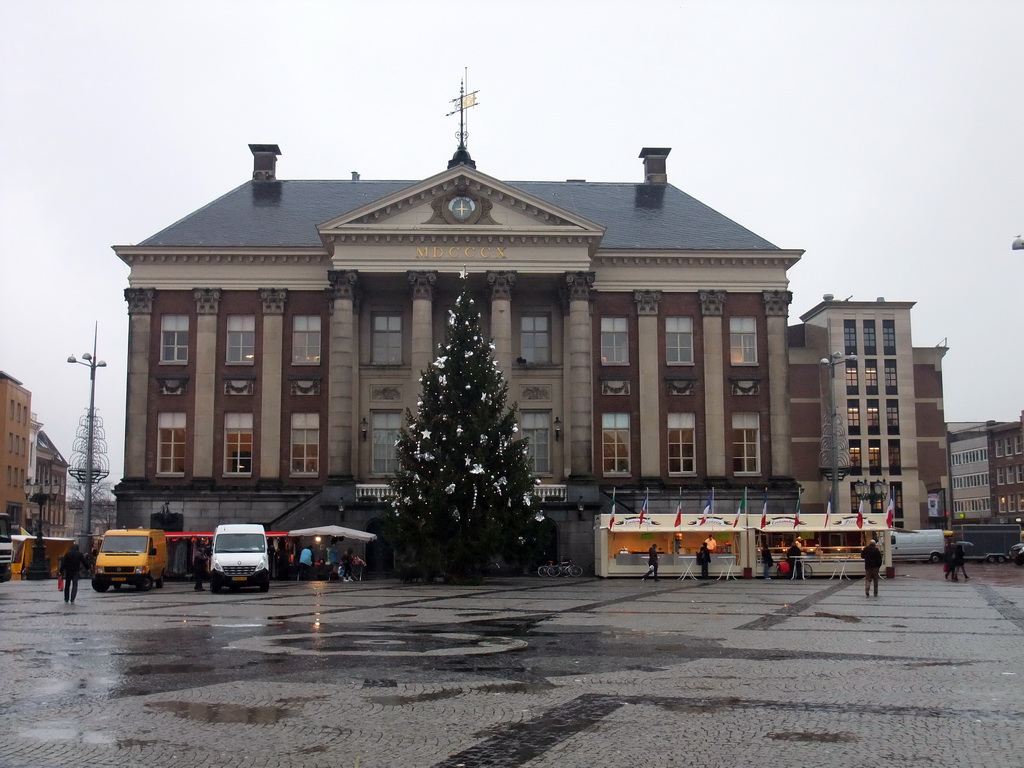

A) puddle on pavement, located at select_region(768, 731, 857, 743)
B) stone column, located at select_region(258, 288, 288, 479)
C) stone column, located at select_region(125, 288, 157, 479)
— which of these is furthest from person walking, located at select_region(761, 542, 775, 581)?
puddle on pavement, located at select_region(768, 731, 857, 743)

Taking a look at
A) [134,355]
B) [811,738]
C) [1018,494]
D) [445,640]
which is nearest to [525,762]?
[811,738]

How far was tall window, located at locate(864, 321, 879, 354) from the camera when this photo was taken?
105 m

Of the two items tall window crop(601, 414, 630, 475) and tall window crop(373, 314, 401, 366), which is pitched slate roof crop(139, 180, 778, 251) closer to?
tall window crop(373, 314, 401, 366)

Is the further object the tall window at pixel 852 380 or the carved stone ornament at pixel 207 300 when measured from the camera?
the tall window at pixel 852 380

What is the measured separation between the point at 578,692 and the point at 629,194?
1975 inches

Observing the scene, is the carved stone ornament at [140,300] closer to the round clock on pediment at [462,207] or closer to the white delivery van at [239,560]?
the round clock on pediment at [462,207]

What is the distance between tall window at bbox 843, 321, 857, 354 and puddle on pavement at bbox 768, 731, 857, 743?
9861 centimetres

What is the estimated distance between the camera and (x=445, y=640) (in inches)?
755

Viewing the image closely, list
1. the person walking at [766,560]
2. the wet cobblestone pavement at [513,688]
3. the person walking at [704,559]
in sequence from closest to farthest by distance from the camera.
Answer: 1. the wet cobblestone pavement at [513,688]
2. the person walking at [766,560]
3. the person walking at [704,559]

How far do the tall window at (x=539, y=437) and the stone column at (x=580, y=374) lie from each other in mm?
1410

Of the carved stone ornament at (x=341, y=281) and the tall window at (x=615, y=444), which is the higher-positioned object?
the carved stone ornament at (x=341, y=281)

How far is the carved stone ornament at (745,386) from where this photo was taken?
5444 cm

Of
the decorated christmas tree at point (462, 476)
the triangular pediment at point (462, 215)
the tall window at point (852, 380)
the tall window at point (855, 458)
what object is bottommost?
the decorated christmas tree at point (462, 476)

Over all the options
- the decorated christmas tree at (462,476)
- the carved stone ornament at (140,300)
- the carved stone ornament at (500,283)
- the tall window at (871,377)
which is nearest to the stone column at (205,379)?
the carved stone ornament at (140,300)
